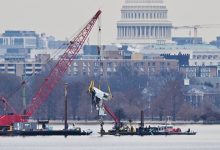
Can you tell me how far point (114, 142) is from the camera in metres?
162

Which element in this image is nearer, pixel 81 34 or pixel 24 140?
pixel 24 140

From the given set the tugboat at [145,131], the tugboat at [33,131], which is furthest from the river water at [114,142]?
the tugboat at [145,131]

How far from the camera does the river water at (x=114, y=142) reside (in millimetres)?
155000

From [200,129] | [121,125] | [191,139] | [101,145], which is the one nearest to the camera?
[101,145]

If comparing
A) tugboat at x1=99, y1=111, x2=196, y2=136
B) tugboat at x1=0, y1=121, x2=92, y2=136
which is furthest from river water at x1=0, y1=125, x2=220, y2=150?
tugboat at x1=99, y1=111, x2=196, y2=136

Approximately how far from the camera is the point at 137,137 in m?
174

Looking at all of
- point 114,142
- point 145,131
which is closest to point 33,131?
point 145,131

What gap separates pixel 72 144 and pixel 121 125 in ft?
75.9

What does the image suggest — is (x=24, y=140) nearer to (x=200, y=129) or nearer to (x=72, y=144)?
(x=72, y=144)

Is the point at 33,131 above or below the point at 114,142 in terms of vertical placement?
above

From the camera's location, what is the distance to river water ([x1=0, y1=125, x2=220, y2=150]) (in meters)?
155

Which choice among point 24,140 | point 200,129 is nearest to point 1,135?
point 24,140

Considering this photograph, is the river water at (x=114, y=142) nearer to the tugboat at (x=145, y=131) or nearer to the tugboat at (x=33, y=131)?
the tugboat at (x=33, y=131)

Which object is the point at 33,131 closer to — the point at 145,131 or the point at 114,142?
the point at 145,131
